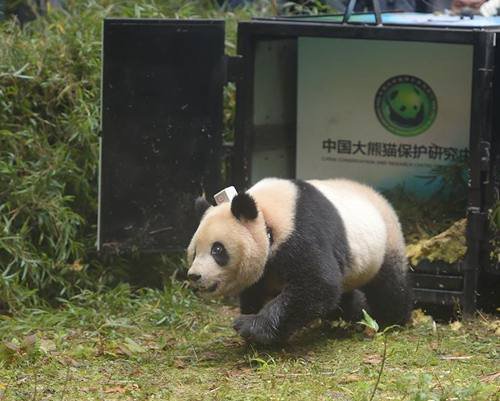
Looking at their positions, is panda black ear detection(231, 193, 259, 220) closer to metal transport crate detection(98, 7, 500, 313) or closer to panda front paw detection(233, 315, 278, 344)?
panda front paw detection(233, 315, 278, 344)

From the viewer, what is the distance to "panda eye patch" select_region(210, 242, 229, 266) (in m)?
5.71

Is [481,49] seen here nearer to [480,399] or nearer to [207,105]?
[207,105]

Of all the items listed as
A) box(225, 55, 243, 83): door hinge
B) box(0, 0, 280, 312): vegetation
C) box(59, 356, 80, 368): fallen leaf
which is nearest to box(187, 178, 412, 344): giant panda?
box(59, 356, 80, 368): fallen leaf

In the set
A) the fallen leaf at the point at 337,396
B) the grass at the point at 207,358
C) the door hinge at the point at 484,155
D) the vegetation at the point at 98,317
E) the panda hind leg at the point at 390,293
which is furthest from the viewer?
the door hinge at the point at 484,155

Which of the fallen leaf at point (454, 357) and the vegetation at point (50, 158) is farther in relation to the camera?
the vegetation at point (50, 158)

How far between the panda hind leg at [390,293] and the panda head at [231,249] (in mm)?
1024

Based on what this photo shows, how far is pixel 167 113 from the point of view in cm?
732

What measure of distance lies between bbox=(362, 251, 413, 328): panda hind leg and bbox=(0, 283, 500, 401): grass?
0.10 meters

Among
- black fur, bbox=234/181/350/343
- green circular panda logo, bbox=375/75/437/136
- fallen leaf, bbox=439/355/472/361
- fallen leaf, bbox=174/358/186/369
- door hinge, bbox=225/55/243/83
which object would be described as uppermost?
door hinge, bbox=225/55/243/83

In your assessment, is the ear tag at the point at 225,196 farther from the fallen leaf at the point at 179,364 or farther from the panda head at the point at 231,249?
the fallen leaf at the point at 179,364

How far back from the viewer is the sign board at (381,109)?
743 centimetres

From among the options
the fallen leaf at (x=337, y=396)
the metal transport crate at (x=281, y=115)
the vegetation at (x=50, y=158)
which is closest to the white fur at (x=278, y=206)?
the fallen leaf at (x=337, y=396)

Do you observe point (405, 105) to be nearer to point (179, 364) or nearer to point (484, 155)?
point (484, 155)

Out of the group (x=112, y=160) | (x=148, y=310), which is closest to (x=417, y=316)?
(x=148, y=310)
